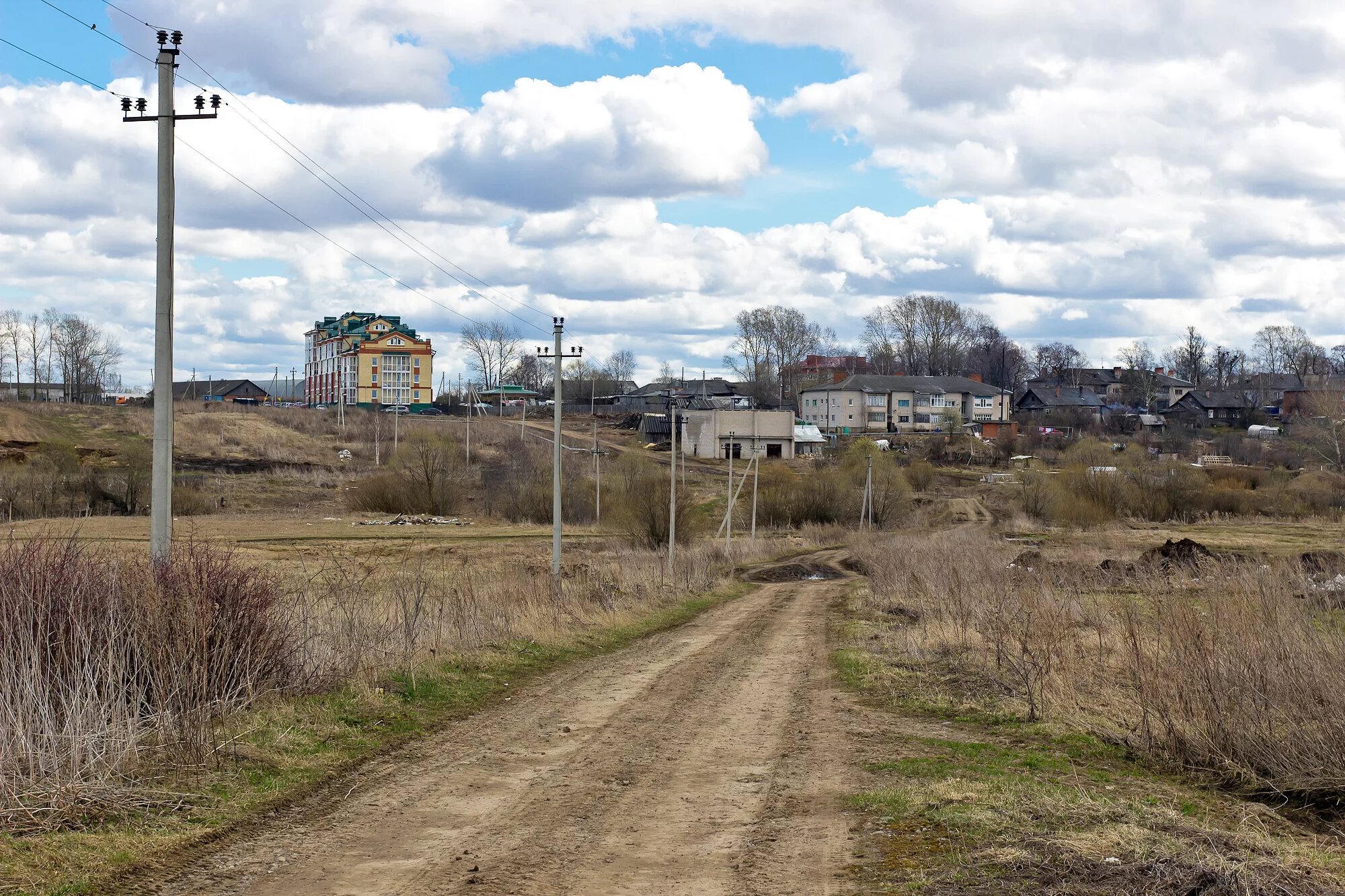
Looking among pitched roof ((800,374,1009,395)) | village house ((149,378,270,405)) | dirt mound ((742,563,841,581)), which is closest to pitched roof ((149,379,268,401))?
village house ((149,378,270,405))

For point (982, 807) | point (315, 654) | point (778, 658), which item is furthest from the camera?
point (778, 658)

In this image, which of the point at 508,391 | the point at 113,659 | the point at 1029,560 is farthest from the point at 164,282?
the point at 508,391

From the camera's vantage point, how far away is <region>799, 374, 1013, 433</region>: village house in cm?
13612

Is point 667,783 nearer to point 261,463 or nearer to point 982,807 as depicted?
point 982,807

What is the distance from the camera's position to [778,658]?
707 inches

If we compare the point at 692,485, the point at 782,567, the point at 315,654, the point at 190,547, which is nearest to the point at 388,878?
the point at 190,547

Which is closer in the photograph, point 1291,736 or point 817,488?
point 1291,736

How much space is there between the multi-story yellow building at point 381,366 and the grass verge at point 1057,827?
12915 centimetres

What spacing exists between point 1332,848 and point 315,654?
936cm

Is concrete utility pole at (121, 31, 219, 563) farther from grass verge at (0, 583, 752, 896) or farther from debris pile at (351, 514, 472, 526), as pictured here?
debris pile at (351, 514, 472, 526)

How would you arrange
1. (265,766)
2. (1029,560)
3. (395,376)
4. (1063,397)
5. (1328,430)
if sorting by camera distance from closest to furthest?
1. (265,766)
2. (1029,560)
3. (1328,430)
4. (395,376)
5. (1063,397)

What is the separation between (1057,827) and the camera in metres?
Result: 7.32

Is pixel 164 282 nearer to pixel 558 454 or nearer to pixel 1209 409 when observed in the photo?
pixel 558 454

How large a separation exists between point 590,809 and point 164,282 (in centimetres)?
961
